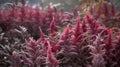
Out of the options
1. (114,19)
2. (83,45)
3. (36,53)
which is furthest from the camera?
(114,19)

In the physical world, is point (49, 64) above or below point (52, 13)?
below

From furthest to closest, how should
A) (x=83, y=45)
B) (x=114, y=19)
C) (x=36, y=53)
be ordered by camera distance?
(x=114, y=19) → (x=83, y=45) → (x=36, y=53)

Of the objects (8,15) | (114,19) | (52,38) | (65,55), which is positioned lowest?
(65,55)

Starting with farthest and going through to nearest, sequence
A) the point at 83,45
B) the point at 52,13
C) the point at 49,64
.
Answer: the point at 52,13 < the point at 83,45 < the point at 49,64

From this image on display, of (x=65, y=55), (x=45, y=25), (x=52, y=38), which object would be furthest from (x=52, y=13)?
(x=65, y=55)

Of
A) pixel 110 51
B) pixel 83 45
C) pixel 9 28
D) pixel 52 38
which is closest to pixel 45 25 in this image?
pixel 9 28

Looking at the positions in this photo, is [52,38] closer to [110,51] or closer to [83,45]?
[83,45]

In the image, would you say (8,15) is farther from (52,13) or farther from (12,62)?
(12,62)

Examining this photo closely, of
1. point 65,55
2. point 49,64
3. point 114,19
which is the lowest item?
point 49,64

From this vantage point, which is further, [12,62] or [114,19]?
[114,19]

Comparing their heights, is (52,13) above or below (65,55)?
above
